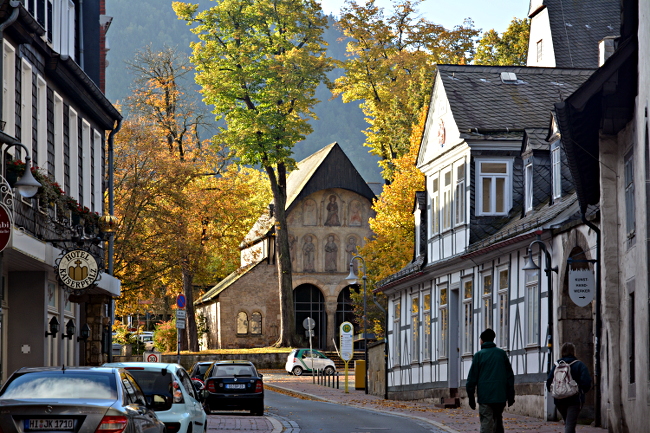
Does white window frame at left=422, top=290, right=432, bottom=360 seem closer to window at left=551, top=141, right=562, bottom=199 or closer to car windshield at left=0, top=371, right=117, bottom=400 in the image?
window at left=551, top=141, right=562, bottom=199

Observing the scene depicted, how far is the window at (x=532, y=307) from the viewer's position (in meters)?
26.3

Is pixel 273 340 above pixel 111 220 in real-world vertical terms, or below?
below

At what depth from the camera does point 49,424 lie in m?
10.7

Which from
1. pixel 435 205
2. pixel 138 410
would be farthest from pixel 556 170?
pixel 138 410

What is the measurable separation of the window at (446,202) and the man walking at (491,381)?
61.3ft

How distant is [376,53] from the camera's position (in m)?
57.4

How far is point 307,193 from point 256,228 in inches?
431

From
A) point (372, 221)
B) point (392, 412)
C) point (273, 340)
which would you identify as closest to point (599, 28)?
point (372, 221)

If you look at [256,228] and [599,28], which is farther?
[256,228]

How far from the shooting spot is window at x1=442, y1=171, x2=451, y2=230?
112ft

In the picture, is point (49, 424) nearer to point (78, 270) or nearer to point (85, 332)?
point (78, 270)

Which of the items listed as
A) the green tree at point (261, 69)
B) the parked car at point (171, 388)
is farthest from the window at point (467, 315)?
the green tree at point (261, 69)

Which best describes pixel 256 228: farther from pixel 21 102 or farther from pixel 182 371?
pixel 182 371

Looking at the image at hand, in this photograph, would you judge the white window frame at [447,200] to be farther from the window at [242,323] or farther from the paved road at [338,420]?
the window at [242,323]
